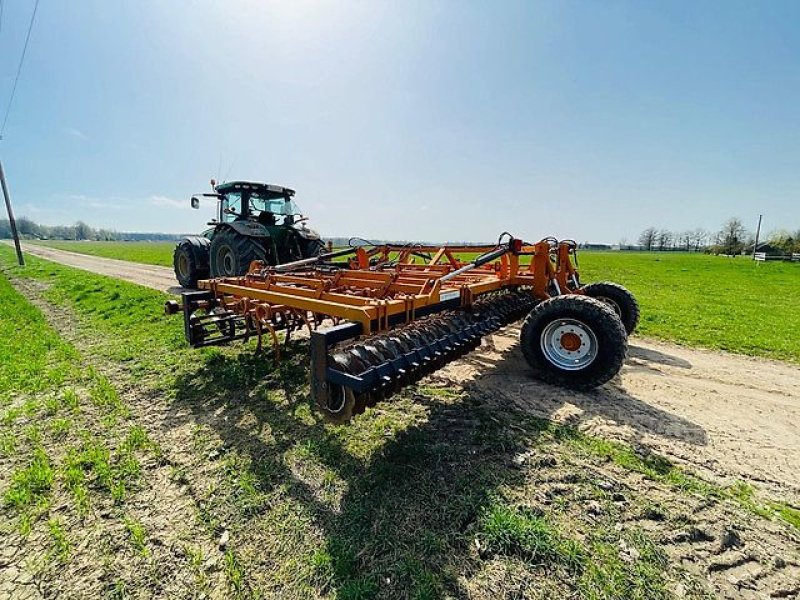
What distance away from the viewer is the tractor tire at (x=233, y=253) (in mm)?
8555

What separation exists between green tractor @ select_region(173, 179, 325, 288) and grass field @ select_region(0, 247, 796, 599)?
528 cm

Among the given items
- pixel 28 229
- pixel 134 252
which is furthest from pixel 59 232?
pixel 134 252

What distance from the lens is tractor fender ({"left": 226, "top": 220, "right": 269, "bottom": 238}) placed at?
28.6 ft

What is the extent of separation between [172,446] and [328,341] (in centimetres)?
165

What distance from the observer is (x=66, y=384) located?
426cm

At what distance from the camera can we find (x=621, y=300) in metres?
5.62

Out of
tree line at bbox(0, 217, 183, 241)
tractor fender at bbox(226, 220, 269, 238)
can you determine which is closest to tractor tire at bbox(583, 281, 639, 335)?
tractor fender at bbox(226, 220, 269, 238)

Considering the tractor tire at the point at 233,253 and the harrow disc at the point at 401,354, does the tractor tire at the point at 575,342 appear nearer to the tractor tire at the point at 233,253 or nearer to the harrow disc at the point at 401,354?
the harrow disc at the point at 401,354

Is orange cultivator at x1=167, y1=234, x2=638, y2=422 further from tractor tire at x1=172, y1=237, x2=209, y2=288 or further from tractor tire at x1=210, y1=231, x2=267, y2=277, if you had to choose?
tractor tire at x1=172, y1=237, x2=209, y2=288

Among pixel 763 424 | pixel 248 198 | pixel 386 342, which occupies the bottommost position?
pixel 763 424

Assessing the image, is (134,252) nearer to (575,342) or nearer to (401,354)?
(401,354)

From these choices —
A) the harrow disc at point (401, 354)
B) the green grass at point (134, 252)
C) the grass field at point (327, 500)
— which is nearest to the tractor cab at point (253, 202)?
the grass field at point (327, 500)

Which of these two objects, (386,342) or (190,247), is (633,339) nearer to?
(386,342)

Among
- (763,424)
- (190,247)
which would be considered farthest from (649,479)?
(190,247)
